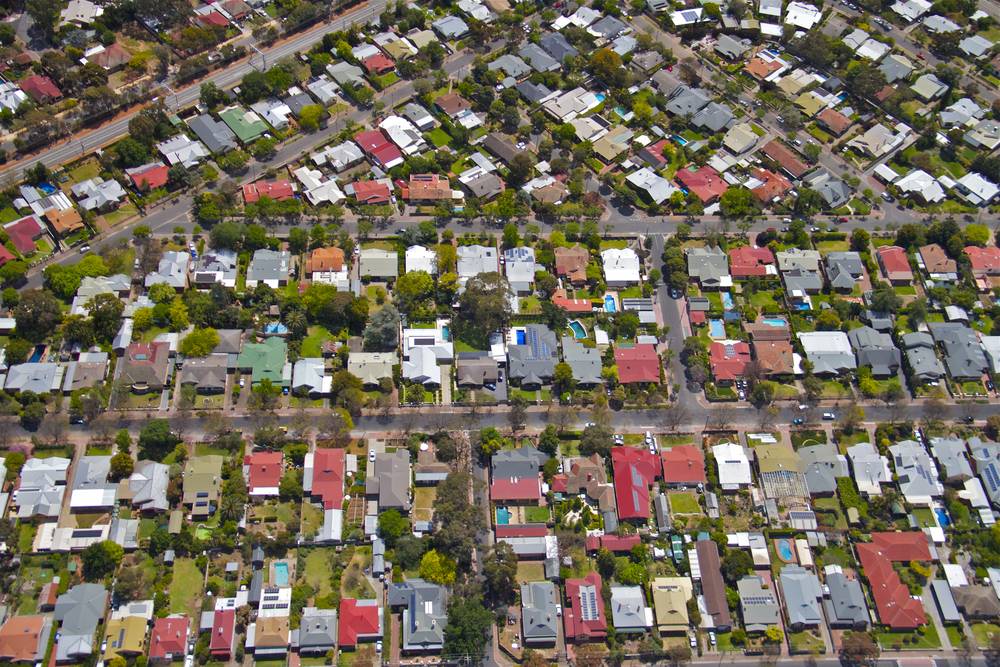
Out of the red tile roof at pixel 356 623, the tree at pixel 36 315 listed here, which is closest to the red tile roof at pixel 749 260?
the red tile roof at pixel 356 623

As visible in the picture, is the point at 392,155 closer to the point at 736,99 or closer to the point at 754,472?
the point at 736,99

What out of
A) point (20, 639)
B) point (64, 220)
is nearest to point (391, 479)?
point (20, 639)

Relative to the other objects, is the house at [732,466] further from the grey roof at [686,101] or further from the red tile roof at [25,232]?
the red tile roof at [25,232]

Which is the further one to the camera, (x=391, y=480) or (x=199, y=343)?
(x=199, y=343)

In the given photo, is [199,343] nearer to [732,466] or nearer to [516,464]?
[516,464]

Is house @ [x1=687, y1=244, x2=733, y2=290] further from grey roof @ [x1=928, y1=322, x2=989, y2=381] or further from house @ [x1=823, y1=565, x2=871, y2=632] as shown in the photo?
house @ [x1=823, y1=565, x2=871, y2=632]

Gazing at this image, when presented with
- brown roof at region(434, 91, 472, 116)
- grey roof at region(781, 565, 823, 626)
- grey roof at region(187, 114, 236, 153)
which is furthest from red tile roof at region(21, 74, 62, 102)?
grey roof at region(781, 565, 823, 626)

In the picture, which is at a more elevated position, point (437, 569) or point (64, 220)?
point (64, 220)

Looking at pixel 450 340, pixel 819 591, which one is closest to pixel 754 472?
pixel 819 591
